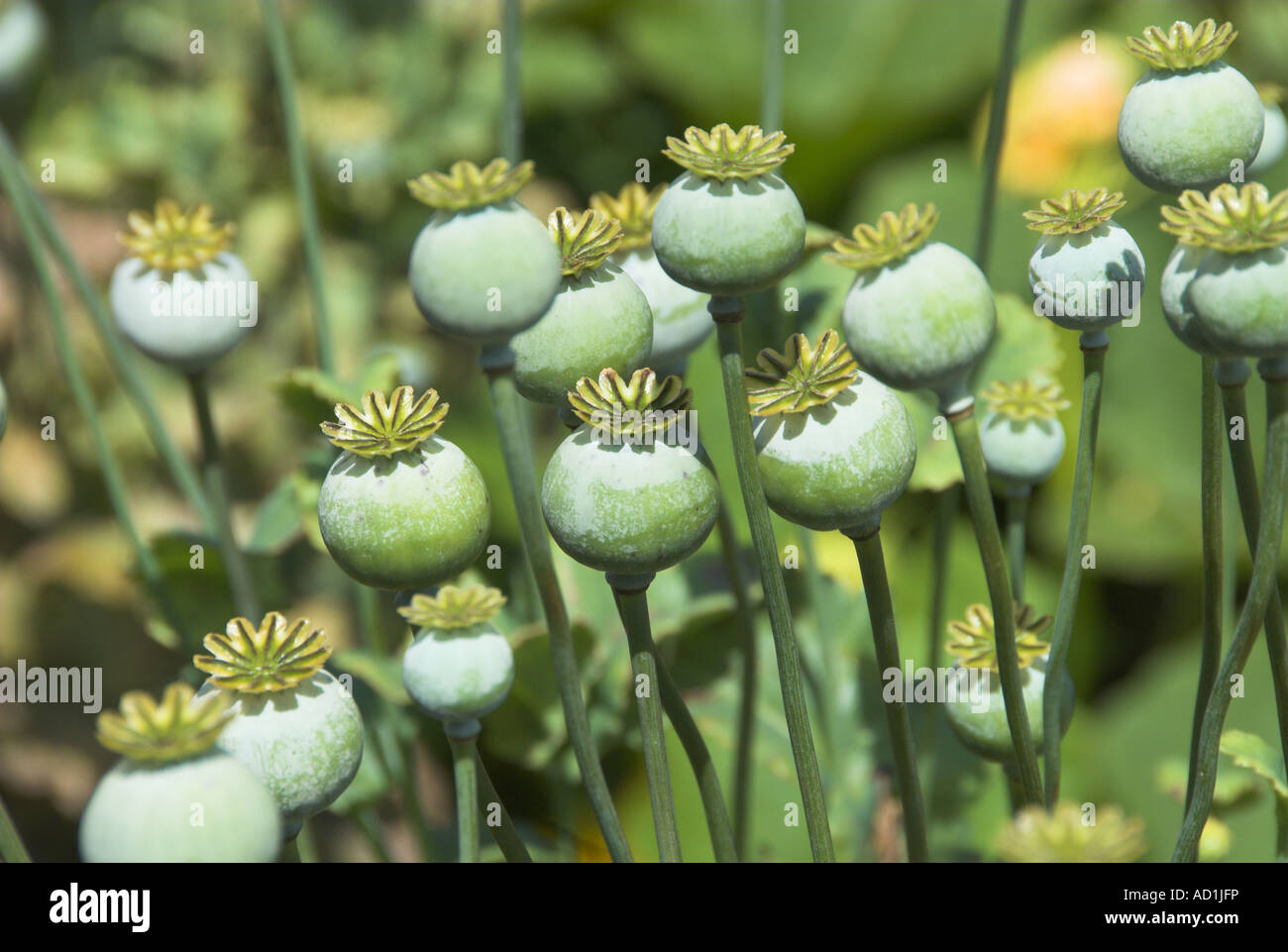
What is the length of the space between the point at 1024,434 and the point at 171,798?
0.77 ft

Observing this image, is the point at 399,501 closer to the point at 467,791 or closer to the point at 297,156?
the point at 467,791

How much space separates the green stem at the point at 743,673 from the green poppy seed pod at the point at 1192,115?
14 centimetres

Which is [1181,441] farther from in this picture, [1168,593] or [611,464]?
[611,464]

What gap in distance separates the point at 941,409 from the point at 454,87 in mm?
779

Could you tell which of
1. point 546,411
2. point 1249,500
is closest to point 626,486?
point 1249,500

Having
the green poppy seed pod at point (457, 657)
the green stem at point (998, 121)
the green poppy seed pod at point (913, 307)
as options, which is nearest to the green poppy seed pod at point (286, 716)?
the green poppy seed pod at point (457, 657)

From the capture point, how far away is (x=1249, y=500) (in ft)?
0.86

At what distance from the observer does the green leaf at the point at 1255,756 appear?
322 mm

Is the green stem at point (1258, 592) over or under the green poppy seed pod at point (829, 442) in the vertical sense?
under

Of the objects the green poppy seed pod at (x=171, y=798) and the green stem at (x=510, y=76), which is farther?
the green stem at (x=510, y=76)

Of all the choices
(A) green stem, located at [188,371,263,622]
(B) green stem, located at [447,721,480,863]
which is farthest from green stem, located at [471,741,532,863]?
(A) green stem, located at [188,371,263,622]

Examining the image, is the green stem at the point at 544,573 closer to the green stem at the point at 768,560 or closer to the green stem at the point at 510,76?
the green stem at the point at 768,560

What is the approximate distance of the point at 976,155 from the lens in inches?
39.4
